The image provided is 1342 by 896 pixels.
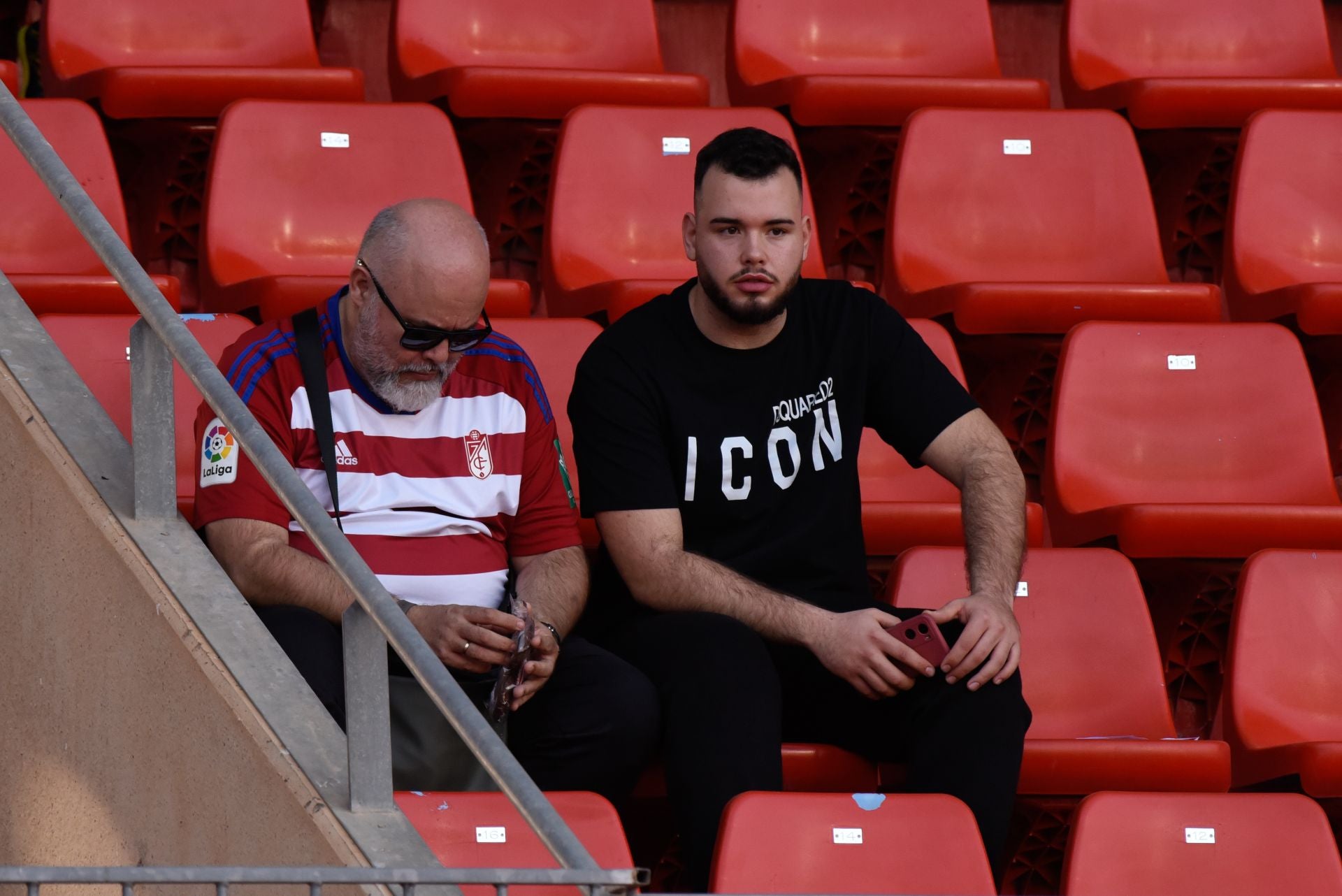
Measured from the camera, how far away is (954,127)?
323cm

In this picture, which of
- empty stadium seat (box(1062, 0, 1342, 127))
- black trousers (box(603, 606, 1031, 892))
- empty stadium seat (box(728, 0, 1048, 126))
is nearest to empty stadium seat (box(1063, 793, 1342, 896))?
black trousers (box(603, 606, 1031, 892))

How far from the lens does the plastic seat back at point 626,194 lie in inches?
120

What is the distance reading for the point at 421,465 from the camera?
2318 mm

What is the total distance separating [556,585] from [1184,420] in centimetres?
108

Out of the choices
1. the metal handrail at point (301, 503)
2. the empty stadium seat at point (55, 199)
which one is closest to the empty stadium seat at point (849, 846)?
the metal handrail at point (301, 503)

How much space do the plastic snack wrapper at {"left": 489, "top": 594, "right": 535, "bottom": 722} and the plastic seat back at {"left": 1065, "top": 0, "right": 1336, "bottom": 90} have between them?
6.29ft

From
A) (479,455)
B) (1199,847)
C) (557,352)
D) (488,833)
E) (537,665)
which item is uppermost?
(557,352)

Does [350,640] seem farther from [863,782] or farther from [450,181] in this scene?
[450,181]

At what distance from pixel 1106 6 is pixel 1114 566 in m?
1.46

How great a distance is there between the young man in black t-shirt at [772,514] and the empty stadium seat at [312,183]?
56cm

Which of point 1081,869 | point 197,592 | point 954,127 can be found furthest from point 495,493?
point 954,127

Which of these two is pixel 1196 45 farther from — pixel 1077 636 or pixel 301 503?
pixel 301 503

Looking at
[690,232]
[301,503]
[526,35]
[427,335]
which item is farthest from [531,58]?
[301,503]

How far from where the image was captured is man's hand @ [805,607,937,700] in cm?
219
